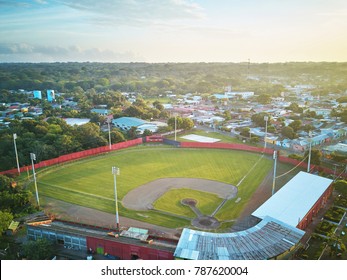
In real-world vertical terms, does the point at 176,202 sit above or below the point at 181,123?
below

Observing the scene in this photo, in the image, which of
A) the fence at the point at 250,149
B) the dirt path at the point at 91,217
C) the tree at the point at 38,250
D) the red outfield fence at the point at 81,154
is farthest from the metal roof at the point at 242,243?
the red outfield fence at the point at 81,154

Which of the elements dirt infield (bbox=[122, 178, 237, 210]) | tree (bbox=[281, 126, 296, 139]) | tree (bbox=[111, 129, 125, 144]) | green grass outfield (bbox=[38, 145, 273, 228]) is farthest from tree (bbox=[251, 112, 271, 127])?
dirt infield (bbox=[122, 178, 237, 210])

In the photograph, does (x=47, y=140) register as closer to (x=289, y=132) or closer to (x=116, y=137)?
(x=116, y=137)

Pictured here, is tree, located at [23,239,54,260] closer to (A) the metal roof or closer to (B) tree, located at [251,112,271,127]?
(A) the metal roof

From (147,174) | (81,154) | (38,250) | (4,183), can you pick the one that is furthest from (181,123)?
(38,250)

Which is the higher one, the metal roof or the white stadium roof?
the metal roof

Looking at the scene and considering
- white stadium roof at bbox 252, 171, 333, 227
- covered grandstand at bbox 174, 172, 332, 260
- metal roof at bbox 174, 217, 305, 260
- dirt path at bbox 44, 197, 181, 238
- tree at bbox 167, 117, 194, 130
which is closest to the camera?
metal roof at bbox 174, 217, 305, 260
